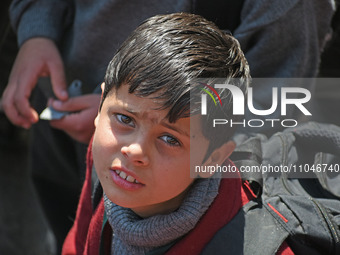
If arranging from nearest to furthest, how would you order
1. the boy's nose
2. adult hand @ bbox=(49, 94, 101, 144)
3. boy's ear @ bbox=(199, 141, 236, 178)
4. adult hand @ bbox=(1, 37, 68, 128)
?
1. the boy's nose
2. boy's ear @ bbox=(199, 141, 236, 178)
3. adult hand @ bbox=(49, 94, 101, 144)
4. adult hand @ bbox=(1, 37, 68, 128)

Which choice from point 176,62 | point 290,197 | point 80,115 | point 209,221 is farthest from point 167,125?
point 80,115

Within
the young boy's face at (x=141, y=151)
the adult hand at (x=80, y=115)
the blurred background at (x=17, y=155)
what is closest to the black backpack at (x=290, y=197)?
the young boy's face at (x=141, y=151)

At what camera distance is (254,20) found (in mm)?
1608

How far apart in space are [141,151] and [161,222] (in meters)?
0.20

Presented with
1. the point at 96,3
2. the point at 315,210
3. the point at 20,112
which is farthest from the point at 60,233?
the point at 315,210

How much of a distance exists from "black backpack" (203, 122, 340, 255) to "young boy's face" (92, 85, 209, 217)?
170 millimetres

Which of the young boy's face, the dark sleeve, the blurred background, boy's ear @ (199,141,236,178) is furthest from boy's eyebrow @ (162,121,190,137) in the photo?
the blurred background

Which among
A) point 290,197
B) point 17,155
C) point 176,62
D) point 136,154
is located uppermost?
point 176,62

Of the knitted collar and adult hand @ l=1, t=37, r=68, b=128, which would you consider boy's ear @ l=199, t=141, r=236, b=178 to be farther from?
adult hand @ l=1, t=37, r=68, b=128

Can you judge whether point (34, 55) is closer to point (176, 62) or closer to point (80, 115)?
point (80, 115)

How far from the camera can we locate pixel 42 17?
1.95 meters

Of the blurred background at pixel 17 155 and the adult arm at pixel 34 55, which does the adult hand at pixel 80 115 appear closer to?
the adult arm at pixel 34 55

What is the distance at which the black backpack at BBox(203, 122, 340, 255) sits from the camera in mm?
1220

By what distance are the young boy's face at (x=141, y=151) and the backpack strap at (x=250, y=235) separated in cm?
15
